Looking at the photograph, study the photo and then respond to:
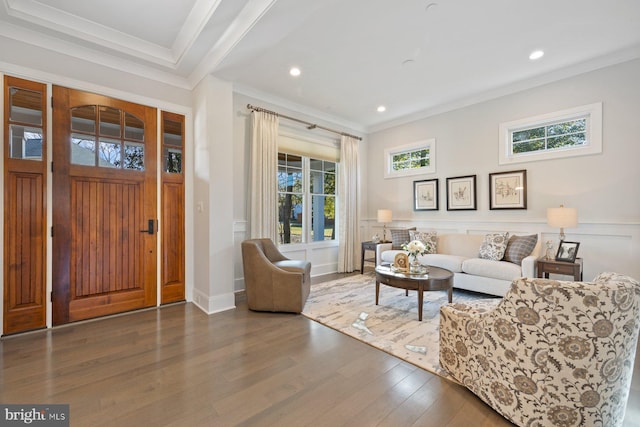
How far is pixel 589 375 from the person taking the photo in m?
1.36

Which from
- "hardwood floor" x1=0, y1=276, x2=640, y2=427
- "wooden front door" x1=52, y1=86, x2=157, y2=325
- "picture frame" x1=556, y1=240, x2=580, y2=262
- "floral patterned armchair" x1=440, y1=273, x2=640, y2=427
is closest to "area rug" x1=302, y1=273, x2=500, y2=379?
"hardwood floor" x1=0, y1=276, x2=640, y2=427

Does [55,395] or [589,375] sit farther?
[55,395]

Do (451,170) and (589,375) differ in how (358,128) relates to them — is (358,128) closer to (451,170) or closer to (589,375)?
(451,170)

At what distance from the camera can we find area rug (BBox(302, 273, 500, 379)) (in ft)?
7.73

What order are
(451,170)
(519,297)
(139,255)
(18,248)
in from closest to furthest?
1. (519,297)
2. (18,248)
3. (139,255)
4. (451,170)

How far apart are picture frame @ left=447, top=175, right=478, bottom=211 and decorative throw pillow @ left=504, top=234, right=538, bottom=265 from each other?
36.3 inches

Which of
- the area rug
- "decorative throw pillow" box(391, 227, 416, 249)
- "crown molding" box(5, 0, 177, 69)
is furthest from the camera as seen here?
"decorative throw pillow" box(391, 227, 416, 249)

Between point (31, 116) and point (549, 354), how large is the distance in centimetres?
465

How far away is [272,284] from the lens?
3262 millimetres

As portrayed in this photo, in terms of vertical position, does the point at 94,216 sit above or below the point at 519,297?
above

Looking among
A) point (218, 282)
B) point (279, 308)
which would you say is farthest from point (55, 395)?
point (279, 308)

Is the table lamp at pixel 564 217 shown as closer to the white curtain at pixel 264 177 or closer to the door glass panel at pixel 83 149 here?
the white curtain at pixel 264 177

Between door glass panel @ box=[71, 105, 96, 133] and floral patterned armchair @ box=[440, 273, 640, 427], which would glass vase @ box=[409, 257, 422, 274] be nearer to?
floral patterned armchair @ box=[440, 273, 640, 427]

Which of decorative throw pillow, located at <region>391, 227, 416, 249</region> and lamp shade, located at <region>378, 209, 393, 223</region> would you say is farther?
lamp shade, located at <region>378, 209, 393, 223</region>
